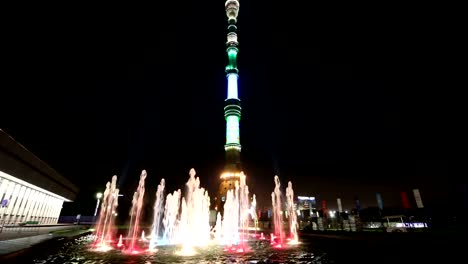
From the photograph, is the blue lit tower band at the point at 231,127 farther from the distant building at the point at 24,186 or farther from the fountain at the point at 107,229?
the distant building at the point at 24,186

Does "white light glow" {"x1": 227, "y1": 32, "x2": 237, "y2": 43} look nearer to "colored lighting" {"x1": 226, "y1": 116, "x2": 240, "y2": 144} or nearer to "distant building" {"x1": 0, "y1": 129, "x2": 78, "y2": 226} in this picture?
"colored lighting" {"x1": 226, "y1": 116, "x2": 240, "y2": 144}

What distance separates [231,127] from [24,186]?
2904 inches

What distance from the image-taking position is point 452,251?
42.0 feet

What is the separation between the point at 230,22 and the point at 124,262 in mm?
125056

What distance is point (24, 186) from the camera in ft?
128

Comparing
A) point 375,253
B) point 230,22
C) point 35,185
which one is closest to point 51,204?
point 35,185

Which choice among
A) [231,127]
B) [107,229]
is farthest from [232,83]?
[107,229]

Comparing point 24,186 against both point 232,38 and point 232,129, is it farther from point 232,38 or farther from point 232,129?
point 232,38

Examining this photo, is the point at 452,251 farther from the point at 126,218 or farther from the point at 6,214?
the point at 126,218

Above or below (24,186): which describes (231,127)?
above

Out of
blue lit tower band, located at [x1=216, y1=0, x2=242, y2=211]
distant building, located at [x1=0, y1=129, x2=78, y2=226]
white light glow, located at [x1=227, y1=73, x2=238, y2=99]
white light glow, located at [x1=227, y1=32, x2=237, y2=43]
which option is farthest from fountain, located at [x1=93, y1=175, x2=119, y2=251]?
white light glow, located at [x1=227, y1=32, x2=237, y2=43]

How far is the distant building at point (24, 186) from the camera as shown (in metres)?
30.2

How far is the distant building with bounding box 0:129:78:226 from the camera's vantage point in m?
30.2

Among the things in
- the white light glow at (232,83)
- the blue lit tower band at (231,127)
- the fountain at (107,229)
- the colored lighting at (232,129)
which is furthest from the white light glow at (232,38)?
the fountain at (107,229)
